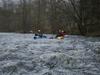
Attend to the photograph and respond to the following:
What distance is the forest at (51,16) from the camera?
4475 centimetres

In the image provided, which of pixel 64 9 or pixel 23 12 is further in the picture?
pixel 23 12

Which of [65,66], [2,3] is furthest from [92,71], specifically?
[2,3]

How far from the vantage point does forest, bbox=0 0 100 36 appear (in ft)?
147

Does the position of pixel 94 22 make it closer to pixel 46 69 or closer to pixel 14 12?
pixel 46 69

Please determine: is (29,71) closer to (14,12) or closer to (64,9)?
(64,9)

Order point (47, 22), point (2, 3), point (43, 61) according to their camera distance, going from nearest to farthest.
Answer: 1. point (43, 61)
2. point (47, 22)
3. point (2, 3)

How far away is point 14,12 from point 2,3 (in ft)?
33.3

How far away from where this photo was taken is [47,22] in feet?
228

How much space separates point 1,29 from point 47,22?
17068 millimetres

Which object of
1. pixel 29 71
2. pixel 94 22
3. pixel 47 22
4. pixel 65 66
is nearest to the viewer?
pixel 29 71

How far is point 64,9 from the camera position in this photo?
46375mm

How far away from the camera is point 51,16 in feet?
220

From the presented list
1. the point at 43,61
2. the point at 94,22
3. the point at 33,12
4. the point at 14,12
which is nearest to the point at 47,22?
the point at 33,12

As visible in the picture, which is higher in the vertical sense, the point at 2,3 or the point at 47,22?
the point at 2,3
